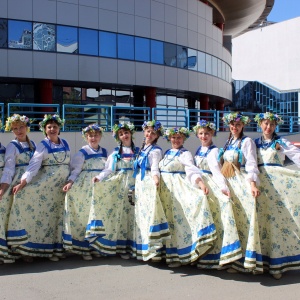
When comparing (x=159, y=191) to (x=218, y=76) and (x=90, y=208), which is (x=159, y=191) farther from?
(x=218, y=76)

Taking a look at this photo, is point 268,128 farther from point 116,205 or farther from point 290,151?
point 116,205

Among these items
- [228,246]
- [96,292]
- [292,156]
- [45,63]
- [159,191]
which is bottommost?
[96,292]

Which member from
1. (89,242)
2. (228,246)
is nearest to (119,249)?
(89,242)

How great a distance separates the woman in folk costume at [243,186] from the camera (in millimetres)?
4449

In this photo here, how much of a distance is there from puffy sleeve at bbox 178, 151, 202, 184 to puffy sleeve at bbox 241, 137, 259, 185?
57 centimetres

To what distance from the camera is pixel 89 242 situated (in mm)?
5266

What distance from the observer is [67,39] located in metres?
20.7

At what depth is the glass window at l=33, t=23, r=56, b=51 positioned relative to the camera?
20.1 meters

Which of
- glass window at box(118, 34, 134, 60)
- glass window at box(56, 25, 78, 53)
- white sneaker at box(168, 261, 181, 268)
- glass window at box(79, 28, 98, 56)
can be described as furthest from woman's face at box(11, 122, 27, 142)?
glass window at box(118, 34, 134, 60)

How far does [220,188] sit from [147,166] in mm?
982

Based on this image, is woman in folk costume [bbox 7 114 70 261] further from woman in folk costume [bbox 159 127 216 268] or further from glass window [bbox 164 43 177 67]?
glass window [bbox 164 43 177 67]

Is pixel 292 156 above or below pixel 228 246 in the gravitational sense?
above

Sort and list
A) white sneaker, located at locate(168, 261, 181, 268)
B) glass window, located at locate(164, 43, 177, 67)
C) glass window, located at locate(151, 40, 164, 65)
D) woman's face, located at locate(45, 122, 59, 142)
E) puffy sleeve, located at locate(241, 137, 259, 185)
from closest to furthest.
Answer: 1. puffy sleeve, located at locate(241, 137, 259, 185)
2. white sneaker, located at locate(168, 261, 181, 268)
3. woman's face, located at locate(45, 122, 59, 142)
4. glass window, located at locate(151, 40, 164, 65)
5. glass window, located at locate(164, 43, 177, 67)

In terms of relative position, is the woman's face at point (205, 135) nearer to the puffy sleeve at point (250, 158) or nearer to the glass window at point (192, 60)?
the puffy sleeve at point (250, 158)
